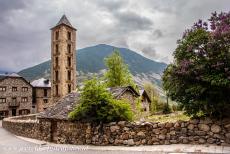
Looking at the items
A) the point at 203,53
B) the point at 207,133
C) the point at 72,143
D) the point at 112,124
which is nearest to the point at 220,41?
the point at 203,53

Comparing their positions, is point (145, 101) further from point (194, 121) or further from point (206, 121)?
point (206, 121)

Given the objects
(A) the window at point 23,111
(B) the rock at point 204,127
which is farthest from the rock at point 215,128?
(A) the window at point 23,111

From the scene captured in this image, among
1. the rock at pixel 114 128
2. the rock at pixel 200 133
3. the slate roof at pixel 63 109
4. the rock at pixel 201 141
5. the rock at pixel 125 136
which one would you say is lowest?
the rock at pixel 201 141

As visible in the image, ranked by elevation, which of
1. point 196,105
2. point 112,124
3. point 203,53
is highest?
point 203,53

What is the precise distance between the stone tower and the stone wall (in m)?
41.5

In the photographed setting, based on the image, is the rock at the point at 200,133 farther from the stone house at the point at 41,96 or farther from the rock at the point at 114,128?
the stone house at the point at 41,96

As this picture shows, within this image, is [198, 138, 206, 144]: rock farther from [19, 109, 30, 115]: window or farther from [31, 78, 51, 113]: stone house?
[31, 78, 51, 113]: stone house

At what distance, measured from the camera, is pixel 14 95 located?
62781mm

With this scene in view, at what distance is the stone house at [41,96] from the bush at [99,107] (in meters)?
52.7

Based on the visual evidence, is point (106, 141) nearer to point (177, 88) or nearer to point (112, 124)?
point (112, 124)

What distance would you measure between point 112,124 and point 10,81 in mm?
50250

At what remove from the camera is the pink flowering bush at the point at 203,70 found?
13945 mm

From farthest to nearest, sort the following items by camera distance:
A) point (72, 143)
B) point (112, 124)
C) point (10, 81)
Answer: point (10, 81), point (72, 143), point (112, 124)

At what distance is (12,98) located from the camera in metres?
62.2
